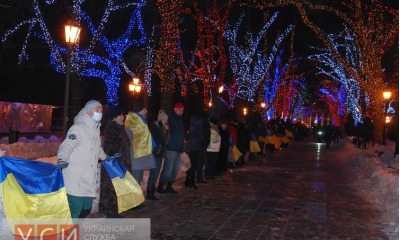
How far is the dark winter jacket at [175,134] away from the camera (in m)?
10.4

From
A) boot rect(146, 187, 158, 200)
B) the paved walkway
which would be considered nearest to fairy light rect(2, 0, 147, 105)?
the paved walkway

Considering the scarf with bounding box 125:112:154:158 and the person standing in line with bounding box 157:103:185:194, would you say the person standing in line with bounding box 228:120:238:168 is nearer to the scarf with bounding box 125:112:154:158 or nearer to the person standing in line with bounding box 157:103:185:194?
the person standing in line with bounding box 157:103:185:194

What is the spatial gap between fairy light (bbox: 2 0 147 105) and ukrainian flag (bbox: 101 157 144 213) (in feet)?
39.7

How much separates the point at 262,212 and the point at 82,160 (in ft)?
12.7

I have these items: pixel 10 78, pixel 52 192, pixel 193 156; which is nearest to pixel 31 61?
pixel 10 78

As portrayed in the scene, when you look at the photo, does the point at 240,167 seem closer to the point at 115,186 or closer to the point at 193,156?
the point at 193,156

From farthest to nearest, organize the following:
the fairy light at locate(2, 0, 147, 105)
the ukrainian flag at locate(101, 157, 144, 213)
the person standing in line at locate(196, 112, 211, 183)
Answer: the fairy light at locate(2, 0, 147, 105), the person standing in line at locate(196, 112, 211, 183), the ukrainian flag at locate(101, 157, 144, 213)

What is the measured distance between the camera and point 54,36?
25016 mm

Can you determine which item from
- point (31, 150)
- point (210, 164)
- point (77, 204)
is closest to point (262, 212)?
point (77, 204)

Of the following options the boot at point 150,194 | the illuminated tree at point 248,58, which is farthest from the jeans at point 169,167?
the illuminated tree at point 248,58

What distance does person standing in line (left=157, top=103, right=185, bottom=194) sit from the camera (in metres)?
10.4

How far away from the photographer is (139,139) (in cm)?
877

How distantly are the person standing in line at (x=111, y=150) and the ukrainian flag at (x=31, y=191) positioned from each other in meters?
1.59

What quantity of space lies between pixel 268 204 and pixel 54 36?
717 inches
